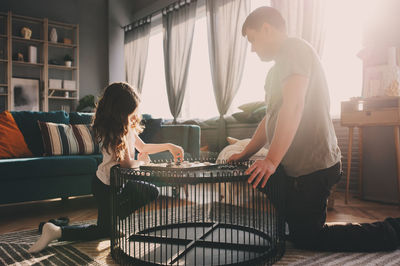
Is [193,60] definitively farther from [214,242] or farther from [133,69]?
[214,242]

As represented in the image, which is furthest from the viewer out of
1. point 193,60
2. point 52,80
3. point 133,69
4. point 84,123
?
point 133,69

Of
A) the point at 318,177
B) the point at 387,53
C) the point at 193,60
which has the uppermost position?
the point at 193,60

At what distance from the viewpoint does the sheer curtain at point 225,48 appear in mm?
4277

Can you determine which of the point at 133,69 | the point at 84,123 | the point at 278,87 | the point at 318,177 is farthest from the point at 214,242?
the point at 133,69

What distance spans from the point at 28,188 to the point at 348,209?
2.32 metres

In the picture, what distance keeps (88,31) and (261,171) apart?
6.43 metres

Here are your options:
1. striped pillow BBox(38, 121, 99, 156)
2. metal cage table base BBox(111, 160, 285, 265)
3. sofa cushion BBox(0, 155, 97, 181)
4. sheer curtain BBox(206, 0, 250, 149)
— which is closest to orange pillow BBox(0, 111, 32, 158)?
striped pillow BBox(38, 121, 99, 156)

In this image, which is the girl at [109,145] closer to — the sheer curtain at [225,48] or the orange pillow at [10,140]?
the orange pillow at [10,140]

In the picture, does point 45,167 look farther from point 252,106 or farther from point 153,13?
point 153,13

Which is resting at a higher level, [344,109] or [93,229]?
[344,109]

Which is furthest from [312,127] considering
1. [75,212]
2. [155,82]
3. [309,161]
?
[155,82]

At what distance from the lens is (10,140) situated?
2.75m

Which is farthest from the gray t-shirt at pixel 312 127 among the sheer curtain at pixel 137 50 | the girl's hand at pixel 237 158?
the sheer curtain at pixel 137 50

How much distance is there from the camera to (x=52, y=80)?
618 cm
